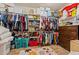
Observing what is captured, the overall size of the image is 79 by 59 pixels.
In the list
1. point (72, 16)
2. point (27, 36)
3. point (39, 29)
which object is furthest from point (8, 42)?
point (72, 16)

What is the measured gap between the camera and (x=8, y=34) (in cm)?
89

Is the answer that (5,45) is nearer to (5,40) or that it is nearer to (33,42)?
(5,40)

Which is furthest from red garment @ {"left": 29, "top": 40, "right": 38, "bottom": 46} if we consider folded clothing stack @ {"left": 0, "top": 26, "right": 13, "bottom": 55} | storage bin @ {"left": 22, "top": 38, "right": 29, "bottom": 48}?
folded clothing stack @ {"left": 0, "top": 26, "right": 13, "bottom": 55}

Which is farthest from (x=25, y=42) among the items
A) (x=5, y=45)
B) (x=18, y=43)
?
(x=5, y=45)

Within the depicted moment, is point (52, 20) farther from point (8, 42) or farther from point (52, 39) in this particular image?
point (8, 42)

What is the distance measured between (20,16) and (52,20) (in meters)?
0.27

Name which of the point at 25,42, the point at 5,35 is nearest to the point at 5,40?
the point at 5,35

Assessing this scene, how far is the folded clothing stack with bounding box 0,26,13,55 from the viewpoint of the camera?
83cm

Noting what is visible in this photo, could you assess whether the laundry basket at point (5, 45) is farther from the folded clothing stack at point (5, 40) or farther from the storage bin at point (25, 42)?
the storage bin at point (25, 42)

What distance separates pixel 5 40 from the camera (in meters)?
0.86

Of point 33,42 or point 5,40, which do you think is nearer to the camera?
point 5,40

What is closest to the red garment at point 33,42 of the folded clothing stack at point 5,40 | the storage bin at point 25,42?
the storage bin at point 25,42

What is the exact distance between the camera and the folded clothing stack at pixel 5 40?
83 centimetres

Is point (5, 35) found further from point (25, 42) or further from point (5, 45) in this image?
point (25, 42)
